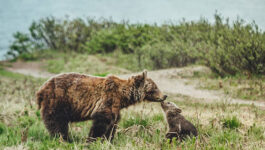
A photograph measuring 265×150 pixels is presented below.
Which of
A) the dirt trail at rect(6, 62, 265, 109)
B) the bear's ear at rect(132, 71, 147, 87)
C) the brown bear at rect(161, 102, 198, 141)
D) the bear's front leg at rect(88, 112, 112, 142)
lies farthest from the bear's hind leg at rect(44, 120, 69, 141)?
the dirt trail at rect(6, 62, 265, 109)

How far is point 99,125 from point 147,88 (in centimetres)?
135

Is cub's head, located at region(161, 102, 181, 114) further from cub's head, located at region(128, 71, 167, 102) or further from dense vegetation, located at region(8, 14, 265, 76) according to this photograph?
dense vegetation, located at region(8, 14, 265, 76)

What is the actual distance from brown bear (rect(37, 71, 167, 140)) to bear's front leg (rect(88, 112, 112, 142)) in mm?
75

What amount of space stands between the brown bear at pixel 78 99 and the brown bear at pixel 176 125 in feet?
2.82

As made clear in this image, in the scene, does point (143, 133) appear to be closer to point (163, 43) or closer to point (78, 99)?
point (78, 99)

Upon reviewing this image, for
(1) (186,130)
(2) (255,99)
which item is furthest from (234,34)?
(1) (186,130)

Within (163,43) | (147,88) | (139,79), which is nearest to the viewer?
(139,79)

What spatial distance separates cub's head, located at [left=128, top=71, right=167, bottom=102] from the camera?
19.0 ft

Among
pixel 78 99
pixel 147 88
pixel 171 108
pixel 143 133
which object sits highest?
pixel 147 88

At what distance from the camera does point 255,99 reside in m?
11.1

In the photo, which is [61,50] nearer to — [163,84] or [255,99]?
[163,84]

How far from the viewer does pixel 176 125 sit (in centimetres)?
→ 547

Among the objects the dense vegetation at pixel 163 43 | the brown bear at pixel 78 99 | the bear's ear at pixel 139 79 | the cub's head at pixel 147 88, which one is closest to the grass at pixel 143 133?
the brown bear at pixel 78 99

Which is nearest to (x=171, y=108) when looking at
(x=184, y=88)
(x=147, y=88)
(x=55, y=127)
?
(x=147, y=88)
